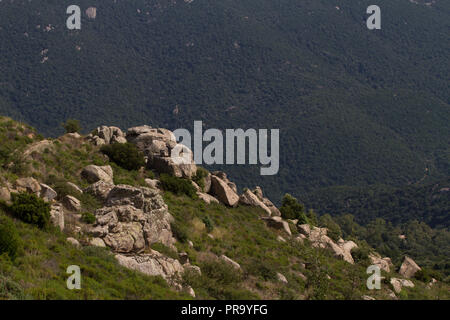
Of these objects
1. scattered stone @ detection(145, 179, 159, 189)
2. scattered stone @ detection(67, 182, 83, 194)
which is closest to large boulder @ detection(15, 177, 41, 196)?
scattered stone @ detection(67, 182, 83, 194)

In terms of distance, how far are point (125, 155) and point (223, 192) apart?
8191mm

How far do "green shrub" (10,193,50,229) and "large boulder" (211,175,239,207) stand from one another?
1844cm

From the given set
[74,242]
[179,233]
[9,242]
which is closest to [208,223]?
[179,233]

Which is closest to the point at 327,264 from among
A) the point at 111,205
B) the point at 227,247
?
the point at 227,247

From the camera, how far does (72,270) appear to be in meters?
20.9

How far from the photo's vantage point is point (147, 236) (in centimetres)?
2717

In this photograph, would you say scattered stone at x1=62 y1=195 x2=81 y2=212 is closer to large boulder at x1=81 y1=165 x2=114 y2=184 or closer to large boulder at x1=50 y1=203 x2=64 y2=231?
large boulder at x1=50 y1=203 x2=64 y2=231

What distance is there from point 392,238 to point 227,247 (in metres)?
94.9

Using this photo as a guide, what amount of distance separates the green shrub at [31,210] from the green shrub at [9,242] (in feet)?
8.73

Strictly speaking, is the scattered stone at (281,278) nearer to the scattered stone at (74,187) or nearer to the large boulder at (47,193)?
the scattered stone at (74,187)

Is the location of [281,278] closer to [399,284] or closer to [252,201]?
[399,284]

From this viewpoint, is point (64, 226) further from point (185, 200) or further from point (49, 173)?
point (185, 200)

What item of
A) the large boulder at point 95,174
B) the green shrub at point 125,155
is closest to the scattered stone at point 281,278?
the large boulder at point 95,174
